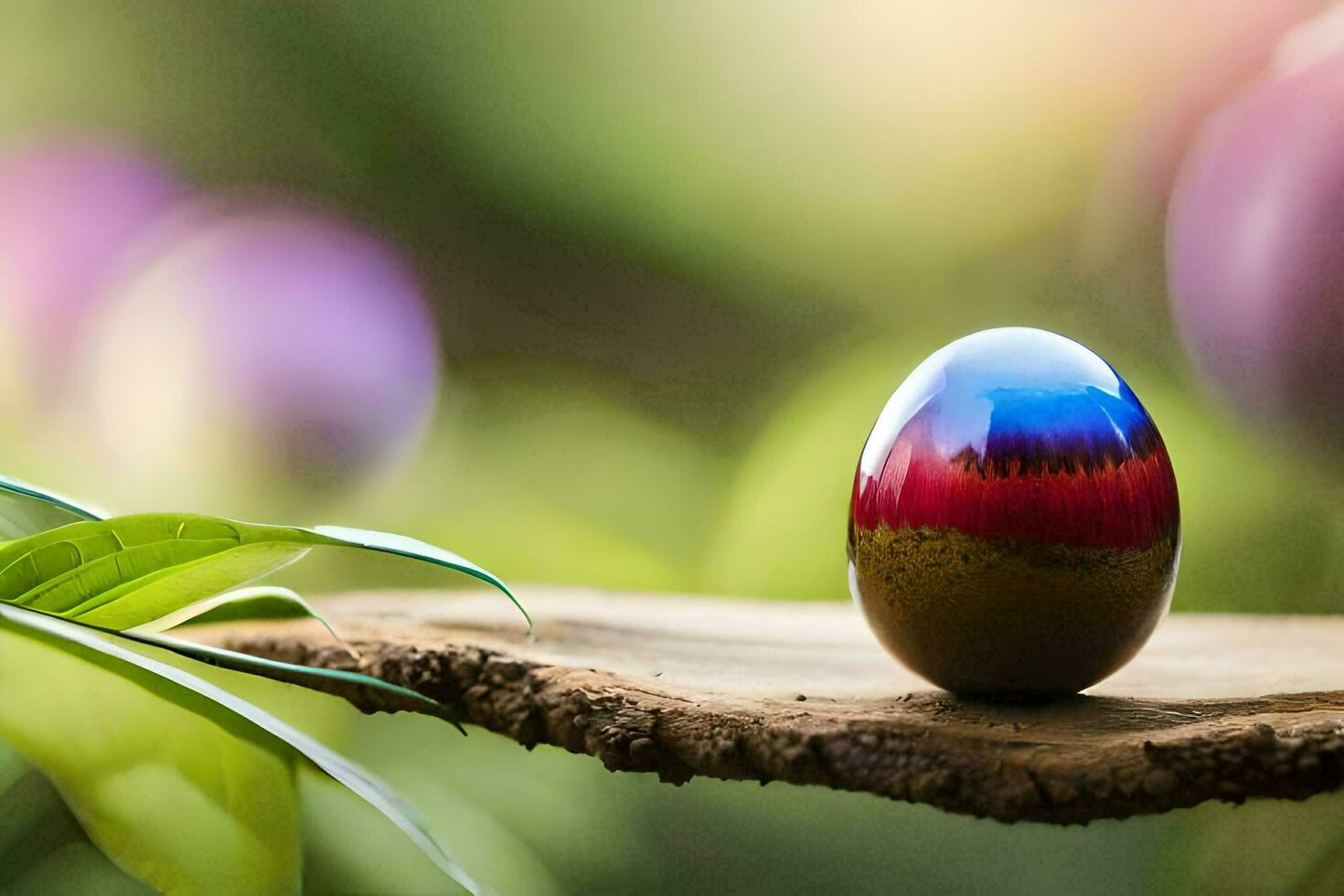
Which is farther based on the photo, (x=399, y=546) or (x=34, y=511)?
(x=34, y=511)

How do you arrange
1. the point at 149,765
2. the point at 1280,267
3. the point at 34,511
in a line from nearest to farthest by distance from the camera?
the point at 149,765 < the point at 34,511 < the point at 1280,267

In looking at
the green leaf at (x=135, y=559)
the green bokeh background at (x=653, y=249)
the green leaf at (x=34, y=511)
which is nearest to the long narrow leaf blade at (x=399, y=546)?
the green leaf at (x=135, y=559)

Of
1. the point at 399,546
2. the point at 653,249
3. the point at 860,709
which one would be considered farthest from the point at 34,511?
the point at 653,249

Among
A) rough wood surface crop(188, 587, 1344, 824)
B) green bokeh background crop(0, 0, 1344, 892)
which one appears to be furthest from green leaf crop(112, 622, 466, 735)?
green bokeh background crop(0, 0, 1344, 892)

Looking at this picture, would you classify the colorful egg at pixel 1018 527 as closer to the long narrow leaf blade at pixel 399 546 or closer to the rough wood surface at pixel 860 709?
the rough wood surface at pixel 860 709

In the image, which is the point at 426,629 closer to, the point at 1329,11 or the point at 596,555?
the point at 596,555

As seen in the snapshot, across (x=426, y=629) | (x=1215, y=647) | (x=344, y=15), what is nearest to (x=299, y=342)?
(x=344, y=15)

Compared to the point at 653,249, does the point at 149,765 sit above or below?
below

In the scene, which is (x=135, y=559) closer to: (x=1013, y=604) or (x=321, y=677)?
(x=321, y=677)
